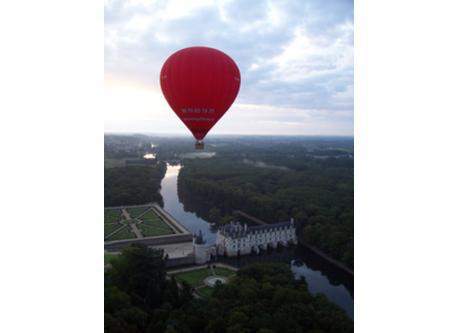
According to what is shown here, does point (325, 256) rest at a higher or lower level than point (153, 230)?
lower

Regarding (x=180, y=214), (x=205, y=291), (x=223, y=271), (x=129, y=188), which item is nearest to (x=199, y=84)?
(x=205, y=291)

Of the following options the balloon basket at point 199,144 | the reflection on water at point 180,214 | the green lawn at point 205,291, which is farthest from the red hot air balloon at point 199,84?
the reflection on water at point 180,214

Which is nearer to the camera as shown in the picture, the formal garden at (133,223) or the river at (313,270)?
the river at (313,270)

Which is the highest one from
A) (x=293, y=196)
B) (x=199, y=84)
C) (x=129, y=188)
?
(x=199, y=84)

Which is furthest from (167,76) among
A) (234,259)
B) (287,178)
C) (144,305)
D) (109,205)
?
(287,178)

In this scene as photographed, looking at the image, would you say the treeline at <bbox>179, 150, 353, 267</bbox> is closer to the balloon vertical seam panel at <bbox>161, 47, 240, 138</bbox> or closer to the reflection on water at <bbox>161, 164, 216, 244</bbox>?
the reflection on water at <bbox>161, 164, 216, 244</bbox>

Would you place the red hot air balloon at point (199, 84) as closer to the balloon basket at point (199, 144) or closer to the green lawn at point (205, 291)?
the balloon basket at point (199, 144)

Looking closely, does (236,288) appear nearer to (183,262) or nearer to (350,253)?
(183,262)

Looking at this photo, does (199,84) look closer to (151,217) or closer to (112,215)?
(151,217)
